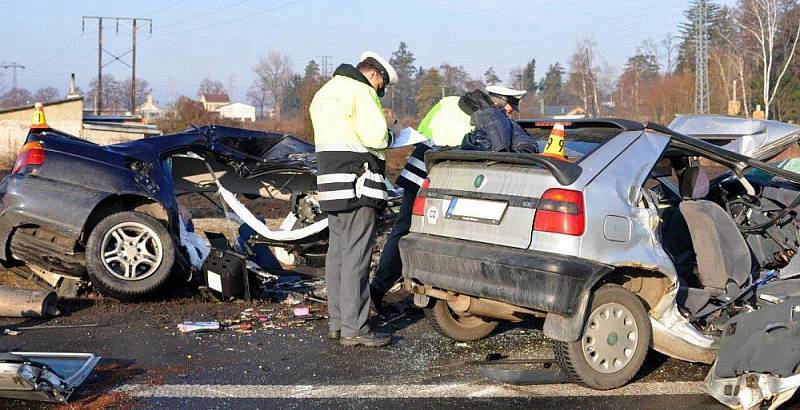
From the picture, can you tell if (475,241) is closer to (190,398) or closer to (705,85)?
(190,398)

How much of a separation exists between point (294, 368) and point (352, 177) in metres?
1.30

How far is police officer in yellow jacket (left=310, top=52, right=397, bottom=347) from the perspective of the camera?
5672 millimetres

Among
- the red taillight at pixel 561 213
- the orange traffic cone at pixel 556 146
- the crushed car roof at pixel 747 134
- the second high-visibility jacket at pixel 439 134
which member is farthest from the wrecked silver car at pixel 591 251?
the second high-visibility jacket at pixel 439 134

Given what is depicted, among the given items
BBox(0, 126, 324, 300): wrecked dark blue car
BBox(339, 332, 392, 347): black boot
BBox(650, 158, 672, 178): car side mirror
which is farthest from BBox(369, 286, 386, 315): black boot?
BBox(650, 158, 672, 178): car side mirror

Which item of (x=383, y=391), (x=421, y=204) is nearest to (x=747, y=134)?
(x=421, y=204)

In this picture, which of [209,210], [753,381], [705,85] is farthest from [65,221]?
[705,85]

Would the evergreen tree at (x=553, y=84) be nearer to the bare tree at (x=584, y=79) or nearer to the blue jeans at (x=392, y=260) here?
the bare tree at (x=584, y=79)

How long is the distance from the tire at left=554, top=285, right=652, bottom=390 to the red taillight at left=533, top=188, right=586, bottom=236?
0.40 meters

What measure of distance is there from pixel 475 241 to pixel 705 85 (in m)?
43.2

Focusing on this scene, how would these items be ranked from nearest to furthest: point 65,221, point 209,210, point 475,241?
point 475,241
point 65,221
point 209,210

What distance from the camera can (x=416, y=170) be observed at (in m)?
6.62

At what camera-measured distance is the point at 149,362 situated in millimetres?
5195

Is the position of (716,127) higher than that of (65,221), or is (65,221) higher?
(716,127)

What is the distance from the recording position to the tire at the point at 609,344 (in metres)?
4.63
